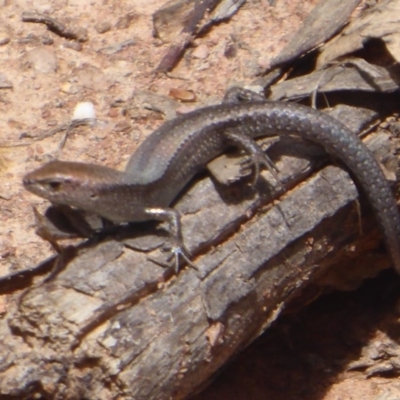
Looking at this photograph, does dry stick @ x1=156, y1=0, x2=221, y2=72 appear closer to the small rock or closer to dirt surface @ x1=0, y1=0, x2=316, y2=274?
dirt surface @ x1=0, y1=0, x2=316, y2=274

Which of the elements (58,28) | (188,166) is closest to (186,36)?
(58,28)

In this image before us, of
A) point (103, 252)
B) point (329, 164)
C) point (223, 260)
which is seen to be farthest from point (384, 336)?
point (103, 252)

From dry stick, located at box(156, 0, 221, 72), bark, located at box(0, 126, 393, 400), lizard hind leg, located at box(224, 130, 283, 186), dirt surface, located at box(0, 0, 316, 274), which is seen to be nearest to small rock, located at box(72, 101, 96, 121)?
dirt surface, located at box(0, 0, 316, 274)

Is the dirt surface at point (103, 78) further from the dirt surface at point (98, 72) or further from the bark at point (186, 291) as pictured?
the bark at point (186, 291)

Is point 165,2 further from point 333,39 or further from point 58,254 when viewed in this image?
point 58,254

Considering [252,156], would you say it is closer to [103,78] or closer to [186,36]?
[103,78]

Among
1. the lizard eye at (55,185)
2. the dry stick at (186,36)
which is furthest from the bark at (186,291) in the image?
the dry stick at (186,36)
